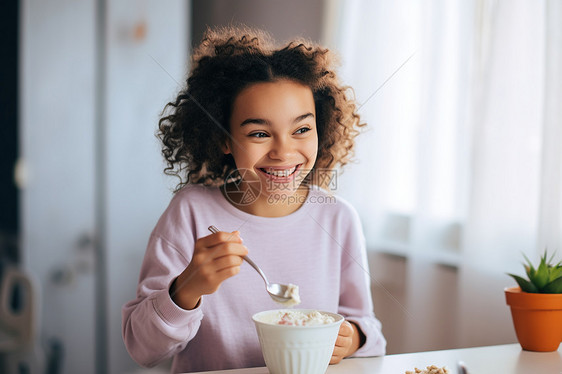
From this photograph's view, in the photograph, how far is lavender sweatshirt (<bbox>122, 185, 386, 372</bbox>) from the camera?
874mm

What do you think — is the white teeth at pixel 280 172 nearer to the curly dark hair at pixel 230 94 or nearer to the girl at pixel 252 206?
the girl at pixel 252 206

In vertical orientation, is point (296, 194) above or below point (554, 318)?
above

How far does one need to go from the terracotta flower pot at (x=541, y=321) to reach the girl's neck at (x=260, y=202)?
418 millimetres

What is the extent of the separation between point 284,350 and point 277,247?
1.00 feet

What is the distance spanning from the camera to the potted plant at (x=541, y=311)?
35.0 inches

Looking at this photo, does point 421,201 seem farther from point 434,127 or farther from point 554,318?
point 554,318

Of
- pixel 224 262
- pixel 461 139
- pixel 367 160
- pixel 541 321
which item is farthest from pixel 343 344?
pixel 367 160

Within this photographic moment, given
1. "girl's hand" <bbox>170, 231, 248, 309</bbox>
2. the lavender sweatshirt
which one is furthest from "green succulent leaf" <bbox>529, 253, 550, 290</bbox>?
"girl's hand" <bbox>170, 231, 248, 309</bbox>

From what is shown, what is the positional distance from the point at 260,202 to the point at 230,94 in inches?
7.7

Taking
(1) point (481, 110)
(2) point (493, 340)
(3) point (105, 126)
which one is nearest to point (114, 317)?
(3) point (105, 126)

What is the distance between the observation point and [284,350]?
653 mm

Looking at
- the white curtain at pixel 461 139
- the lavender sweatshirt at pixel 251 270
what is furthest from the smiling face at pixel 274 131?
the white curtain at pixel 461 139

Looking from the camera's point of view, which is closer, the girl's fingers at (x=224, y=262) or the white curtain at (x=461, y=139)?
the girl's fingers at (x=224, y=262)

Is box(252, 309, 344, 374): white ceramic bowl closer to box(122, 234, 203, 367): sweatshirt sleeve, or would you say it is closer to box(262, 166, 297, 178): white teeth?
box(122, 234, 203, 367): sweatshirt sleeve
